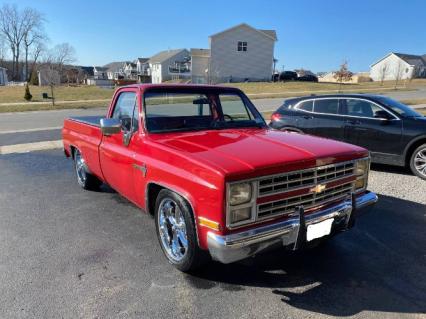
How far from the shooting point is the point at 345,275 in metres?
3.53

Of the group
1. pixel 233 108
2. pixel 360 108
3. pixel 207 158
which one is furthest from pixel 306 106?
pixel 207 158

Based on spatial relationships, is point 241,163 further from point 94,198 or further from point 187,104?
point 94,198

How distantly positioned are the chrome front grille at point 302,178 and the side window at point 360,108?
14.9 ft

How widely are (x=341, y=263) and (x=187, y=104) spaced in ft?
8.54

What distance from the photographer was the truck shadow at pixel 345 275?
3.10m

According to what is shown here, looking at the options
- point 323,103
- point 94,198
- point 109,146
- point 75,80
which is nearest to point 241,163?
point 109,146

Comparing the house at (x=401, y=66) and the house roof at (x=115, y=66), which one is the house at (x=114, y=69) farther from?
the house at (x=401, y=66)

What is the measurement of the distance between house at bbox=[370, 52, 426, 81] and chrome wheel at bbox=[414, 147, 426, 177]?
80099 mm

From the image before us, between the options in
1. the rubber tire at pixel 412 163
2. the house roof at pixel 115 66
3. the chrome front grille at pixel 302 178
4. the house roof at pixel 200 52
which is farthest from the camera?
the house roof at pixel 115 66

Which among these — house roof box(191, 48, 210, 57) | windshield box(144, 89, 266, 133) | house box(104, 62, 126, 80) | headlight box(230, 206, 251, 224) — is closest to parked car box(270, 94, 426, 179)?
windshield box(144, 89, 266, 133)

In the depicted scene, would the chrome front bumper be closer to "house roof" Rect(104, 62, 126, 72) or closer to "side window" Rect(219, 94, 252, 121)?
"side window" Rect(219, 94, 252, 121)

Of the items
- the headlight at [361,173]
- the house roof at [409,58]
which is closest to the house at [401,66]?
the house roof at [409,58]

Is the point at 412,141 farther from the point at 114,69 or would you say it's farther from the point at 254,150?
the point at 114,69

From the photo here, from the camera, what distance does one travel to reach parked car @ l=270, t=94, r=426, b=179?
7023mm
